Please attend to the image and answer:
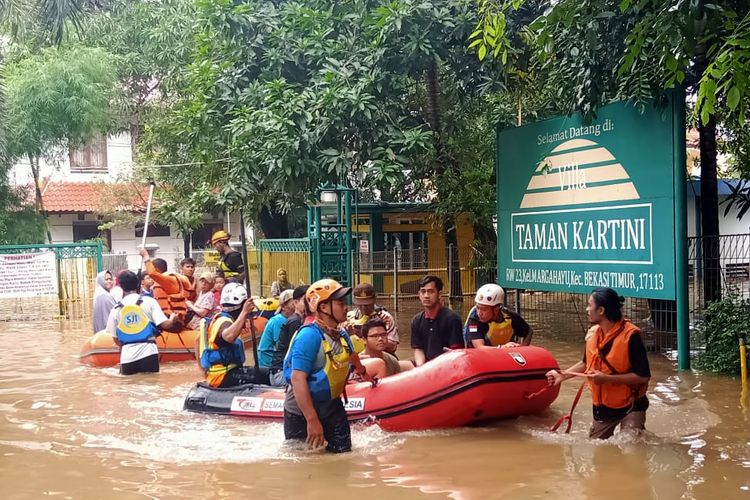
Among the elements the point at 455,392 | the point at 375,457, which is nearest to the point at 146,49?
the point at 455,392

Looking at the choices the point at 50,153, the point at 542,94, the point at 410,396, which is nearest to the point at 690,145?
the point at 542,94

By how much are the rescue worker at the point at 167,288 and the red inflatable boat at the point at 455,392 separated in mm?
5133

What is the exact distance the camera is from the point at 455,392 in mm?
7117

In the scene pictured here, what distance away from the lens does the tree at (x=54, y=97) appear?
20375 millimetres

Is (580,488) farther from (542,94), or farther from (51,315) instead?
(51,315)

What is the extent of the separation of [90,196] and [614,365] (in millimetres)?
25864

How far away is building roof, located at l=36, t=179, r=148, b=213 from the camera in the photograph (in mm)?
27719

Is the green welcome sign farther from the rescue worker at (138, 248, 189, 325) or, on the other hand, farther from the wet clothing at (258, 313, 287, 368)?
the rescue worker at (138, 248, 189, 325)

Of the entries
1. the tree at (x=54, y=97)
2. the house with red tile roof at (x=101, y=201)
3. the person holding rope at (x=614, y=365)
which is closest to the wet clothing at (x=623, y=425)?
the person holding rope at (x=614, y=365)

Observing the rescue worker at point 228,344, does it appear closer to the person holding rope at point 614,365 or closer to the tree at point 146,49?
the person holding rope at point 614,365

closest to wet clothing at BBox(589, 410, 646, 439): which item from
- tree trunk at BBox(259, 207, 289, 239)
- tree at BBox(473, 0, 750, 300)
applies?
tree at BBox(473, 0, 750, 300)

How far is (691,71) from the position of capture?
11797 mm

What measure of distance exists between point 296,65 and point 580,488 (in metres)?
9.48

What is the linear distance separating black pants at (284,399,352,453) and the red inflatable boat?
3.87 feet
